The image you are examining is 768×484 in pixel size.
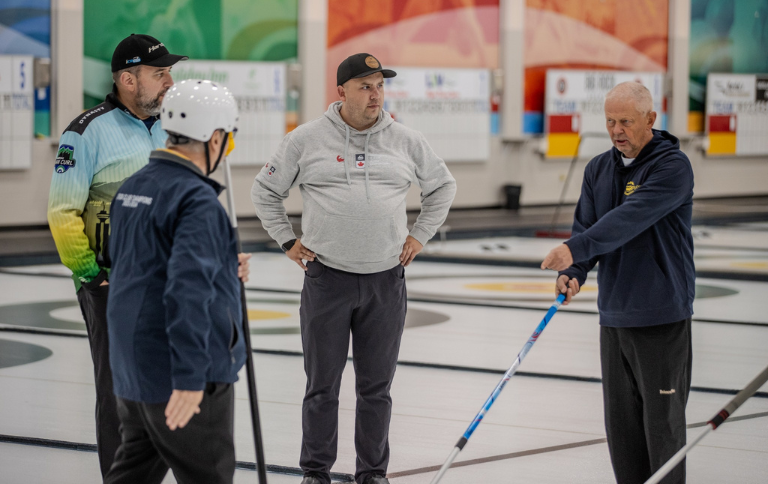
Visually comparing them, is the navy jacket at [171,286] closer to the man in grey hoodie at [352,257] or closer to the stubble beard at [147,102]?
the stubble beard at [147,102]

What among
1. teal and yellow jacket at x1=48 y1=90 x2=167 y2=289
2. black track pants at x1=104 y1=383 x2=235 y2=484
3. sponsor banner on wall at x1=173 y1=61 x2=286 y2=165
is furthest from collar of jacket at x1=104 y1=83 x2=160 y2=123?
sponsor banner on wall at x1=173 y1=61 x2=286 y2=165

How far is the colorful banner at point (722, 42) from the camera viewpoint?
61.1 feet

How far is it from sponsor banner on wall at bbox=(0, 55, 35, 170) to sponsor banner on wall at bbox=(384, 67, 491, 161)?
5147 millimetres

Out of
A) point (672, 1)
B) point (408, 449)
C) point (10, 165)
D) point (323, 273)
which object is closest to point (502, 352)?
point (408, 449)

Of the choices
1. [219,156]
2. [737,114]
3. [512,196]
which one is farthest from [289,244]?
[737,114]

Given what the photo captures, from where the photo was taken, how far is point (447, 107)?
15.6 meters

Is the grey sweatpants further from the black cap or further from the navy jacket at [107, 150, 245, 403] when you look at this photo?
the navy jacket at [107, 150, 245, 403]

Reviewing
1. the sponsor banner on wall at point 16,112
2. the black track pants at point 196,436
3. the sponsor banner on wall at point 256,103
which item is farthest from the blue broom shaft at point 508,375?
the sponsor banner on wall at point 256,103

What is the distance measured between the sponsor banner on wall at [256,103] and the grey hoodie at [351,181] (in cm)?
957

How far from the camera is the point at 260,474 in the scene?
10.1 ft

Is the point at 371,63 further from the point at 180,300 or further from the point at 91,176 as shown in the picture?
the point at 180,300

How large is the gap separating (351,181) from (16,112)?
915 cm

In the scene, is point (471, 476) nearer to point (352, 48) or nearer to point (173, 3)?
point (173, 3)

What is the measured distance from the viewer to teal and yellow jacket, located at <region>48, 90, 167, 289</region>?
3.44 m
